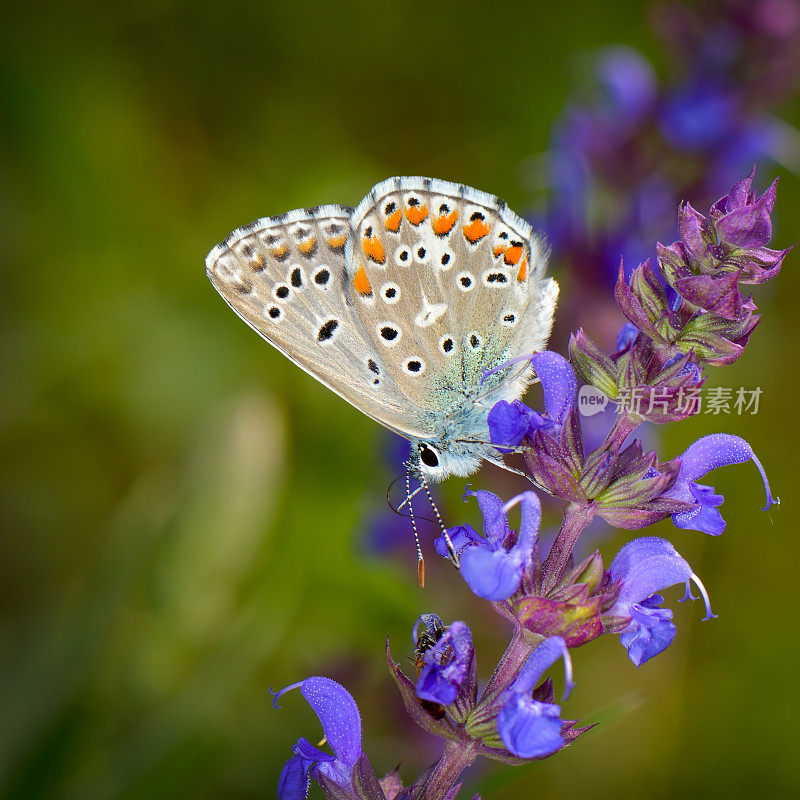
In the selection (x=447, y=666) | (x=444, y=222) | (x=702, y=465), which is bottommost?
(x=447, y=666)

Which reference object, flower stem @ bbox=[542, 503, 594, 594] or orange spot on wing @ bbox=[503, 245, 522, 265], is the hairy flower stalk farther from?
orange spot on wing @ bbox=[503, 245, 522, 265]

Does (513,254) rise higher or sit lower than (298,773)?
higher

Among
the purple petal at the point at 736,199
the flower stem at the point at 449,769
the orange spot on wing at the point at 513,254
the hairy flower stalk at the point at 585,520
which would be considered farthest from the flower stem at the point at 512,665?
the orange spot on wing at the point at 513,254

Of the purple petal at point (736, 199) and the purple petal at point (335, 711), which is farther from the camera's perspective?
the purple petal at point (335, 711)

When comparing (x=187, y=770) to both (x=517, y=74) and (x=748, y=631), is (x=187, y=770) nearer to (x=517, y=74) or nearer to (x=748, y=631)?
(x=748, y=631)

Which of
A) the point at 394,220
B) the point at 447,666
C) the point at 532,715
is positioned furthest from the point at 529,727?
the point at 394,220

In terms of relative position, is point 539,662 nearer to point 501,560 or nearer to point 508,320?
point 501,560

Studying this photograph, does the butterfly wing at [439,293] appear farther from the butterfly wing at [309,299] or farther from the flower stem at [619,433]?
the flower stem at [619,433]
